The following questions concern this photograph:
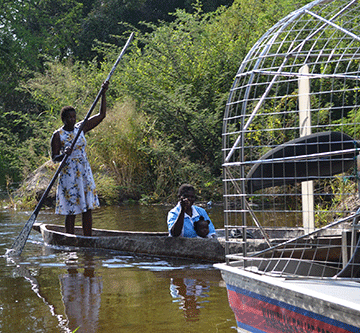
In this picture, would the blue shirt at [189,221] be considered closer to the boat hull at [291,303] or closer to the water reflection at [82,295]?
the water reflection at [82,295]

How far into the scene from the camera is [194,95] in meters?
14.1

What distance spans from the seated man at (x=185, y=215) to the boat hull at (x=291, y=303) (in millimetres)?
2395

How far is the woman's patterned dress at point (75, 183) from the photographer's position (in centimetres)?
704

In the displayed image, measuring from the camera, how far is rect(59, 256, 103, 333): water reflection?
4094mm

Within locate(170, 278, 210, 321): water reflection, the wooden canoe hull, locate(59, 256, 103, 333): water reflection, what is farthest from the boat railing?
the wooden canoe hull

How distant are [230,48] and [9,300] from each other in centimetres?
1040

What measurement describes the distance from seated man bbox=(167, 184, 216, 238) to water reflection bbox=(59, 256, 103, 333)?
3.32 feet

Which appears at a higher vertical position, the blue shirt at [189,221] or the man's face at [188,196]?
the man's face at [188,196]

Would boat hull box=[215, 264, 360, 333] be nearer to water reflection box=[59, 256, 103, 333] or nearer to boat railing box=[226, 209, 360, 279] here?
boat railing box=[226, 209, 360, 279]

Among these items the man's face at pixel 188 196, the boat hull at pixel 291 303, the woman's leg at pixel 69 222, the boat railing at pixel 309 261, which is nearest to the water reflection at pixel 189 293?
the boat railing at pixel 309 261

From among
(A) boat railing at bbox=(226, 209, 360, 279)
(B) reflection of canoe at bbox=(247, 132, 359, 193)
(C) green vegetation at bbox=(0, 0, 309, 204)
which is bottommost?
(A) boat railing at bbox=(226, 209, 360, 279)

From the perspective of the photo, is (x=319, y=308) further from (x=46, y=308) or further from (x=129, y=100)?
(x=129, y=100)

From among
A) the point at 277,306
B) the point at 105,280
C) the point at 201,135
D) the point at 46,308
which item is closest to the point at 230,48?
the point at 201,135

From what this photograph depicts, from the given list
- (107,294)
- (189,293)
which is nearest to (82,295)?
(107,294)
